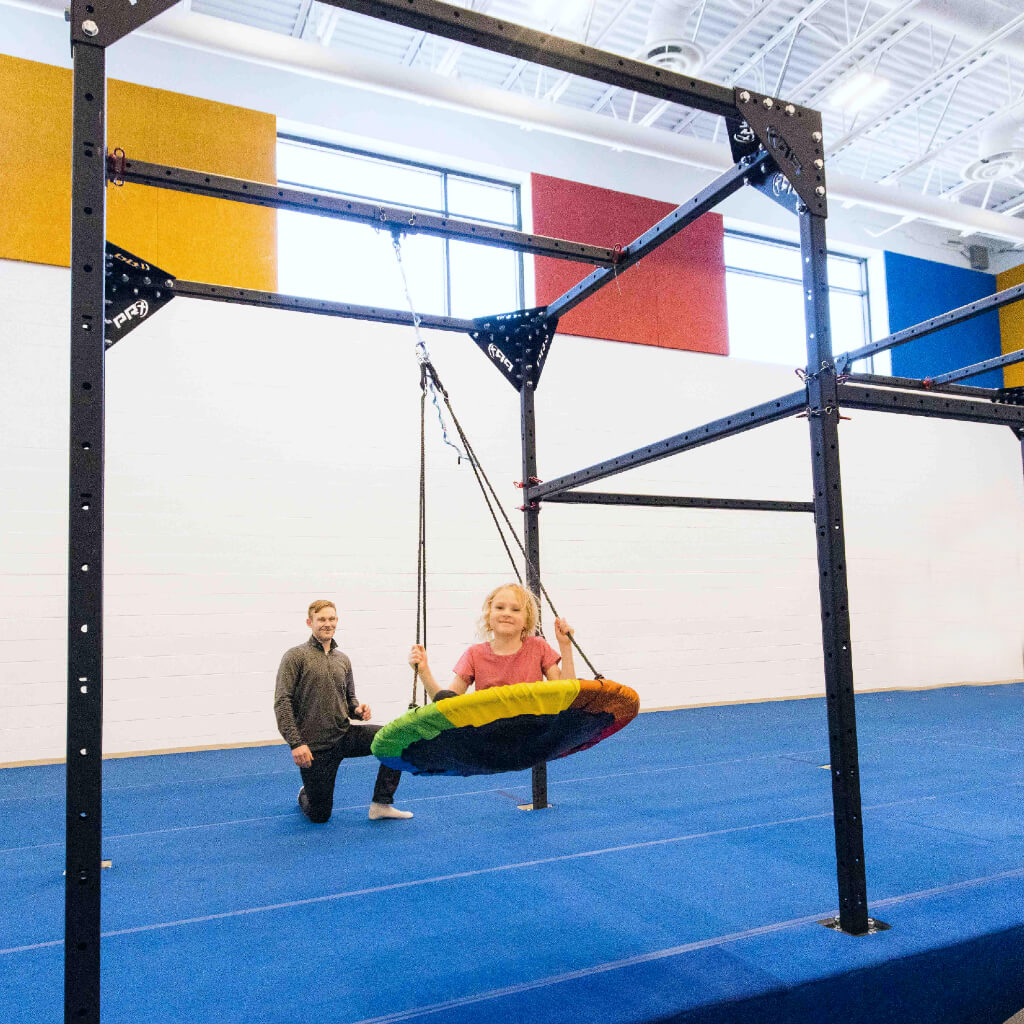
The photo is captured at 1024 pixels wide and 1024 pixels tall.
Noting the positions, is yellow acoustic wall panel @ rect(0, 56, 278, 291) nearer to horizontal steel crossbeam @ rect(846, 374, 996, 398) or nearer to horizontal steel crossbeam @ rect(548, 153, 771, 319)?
horizontal steel crossbeam @ rect(548, 153, 771, 319)

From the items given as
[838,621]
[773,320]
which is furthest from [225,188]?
[773,320]

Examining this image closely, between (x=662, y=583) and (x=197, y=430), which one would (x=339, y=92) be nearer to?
(x=197, y=430)

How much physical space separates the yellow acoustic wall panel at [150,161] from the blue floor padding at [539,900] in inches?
Answer: 160

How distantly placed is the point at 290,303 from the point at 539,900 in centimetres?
272

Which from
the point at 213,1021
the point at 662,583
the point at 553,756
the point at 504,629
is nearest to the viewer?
the point at 213,1021

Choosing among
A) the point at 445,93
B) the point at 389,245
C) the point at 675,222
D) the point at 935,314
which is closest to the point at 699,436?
the point at 675,222

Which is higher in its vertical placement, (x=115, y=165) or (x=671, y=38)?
(x=671, y=38)

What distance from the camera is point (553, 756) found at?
272cm

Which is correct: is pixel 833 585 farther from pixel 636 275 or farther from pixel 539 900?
pixel 636 275

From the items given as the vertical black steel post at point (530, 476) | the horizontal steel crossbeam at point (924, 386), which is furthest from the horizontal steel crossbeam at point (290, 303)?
the horizontal steel crossbeam at point (924, 386)

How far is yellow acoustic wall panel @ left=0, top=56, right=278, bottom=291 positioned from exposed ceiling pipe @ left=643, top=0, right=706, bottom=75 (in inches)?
132

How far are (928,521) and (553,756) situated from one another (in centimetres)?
929

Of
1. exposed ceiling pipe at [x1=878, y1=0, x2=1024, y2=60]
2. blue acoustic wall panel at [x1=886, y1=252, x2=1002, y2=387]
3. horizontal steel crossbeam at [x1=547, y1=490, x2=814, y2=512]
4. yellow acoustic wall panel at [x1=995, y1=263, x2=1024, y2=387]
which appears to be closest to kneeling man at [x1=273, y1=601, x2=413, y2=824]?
horizontal steel crossbeam at [x1=547, y1=490, x2=814, y2=512]

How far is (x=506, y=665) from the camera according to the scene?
3.56m
